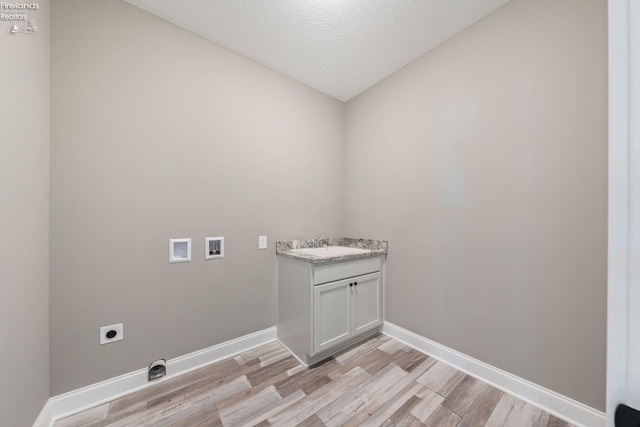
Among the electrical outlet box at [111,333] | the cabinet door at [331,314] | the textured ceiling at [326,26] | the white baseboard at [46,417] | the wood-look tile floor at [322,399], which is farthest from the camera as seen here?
the cabinet door at [331,314]

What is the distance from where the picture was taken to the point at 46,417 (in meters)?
1.18

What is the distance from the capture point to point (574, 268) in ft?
4.06

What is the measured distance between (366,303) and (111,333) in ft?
6.12

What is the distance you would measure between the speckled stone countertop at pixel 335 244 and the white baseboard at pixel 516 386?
0.78 m

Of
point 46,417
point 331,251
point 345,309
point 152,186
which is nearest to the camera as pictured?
point 46,417

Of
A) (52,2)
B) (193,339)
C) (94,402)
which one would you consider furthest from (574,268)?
(52,2)

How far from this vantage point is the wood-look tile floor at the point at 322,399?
4.10 ft

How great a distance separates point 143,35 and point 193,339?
2.18 meters

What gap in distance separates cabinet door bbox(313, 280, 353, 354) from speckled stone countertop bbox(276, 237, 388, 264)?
214mm

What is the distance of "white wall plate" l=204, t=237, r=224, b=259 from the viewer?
1734 mm

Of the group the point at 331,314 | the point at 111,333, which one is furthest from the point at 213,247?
the point at 331,314

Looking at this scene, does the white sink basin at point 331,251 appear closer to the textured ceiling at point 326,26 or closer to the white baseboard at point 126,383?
the white baseboard at point 126,383

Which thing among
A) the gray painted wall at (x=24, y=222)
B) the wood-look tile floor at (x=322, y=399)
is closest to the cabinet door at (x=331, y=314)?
the wood-look tile floor at (x=322, y=399)

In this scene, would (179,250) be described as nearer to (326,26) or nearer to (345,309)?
(345,309)
